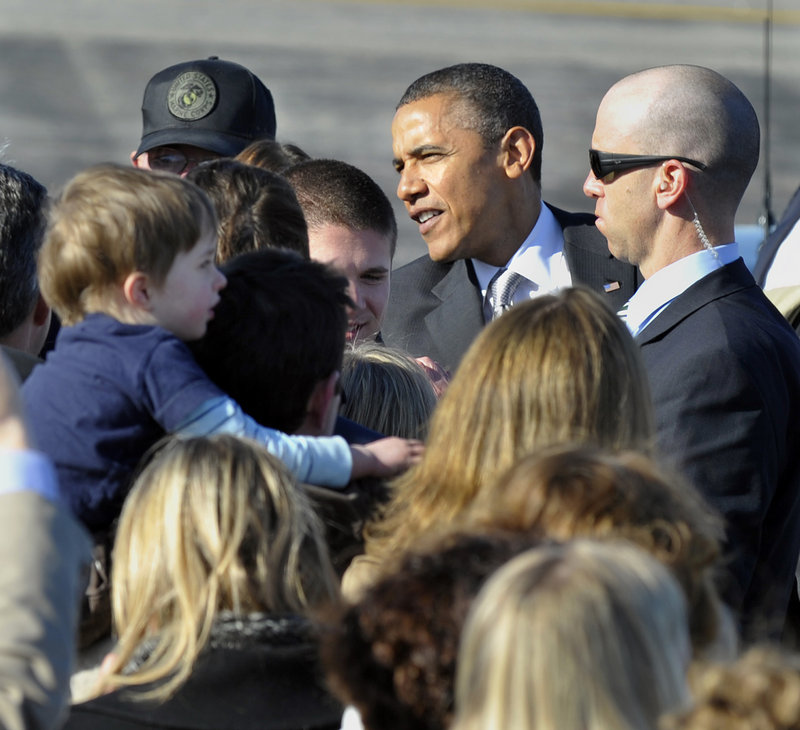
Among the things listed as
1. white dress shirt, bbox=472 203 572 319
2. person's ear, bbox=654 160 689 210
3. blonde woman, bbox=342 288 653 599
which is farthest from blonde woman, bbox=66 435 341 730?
white dress shirt, bbox=472 203 572 319

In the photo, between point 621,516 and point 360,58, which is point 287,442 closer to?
point 621,516

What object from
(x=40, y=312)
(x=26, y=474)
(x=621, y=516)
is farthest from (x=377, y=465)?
(x=40, y=312)

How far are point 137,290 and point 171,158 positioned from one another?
2.22 meters

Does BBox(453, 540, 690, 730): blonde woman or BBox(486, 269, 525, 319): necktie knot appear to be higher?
BBox(486, 269, 525, 319): necktie knot

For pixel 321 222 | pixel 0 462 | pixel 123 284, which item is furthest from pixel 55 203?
pixel 321 222

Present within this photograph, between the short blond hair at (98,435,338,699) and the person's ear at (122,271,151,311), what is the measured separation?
0.47 metres

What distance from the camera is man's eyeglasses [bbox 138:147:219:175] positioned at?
4.41 metres

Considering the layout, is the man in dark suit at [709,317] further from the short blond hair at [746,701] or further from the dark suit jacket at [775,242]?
the short blond hair at [746,701]

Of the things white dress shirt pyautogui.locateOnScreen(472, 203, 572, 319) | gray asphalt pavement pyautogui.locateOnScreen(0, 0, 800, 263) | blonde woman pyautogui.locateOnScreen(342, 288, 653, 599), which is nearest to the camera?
blonde woman pyautogui.locateOnScreen(342, 288, 653, 599)

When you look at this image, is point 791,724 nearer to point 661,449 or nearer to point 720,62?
point 661,449

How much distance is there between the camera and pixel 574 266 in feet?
14.1

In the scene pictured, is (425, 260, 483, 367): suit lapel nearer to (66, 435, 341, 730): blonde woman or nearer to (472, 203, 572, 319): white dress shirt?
(472, 203, 572, 319): white dress shirt

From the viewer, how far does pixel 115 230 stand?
229 cm

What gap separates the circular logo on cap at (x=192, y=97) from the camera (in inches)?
176
